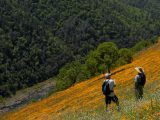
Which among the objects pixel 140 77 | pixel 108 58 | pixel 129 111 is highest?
pixel 129 111

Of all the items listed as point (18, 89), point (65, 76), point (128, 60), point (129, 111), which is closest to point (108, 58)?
point (128, 60)

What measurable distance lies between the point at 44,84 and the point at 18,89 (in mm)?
11193

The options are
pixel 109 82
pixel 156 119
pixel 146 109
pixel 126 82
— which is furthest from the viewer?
pixel 126 82

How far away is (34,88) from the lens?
187625 mm

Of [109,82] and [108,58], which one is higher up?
[109,82]

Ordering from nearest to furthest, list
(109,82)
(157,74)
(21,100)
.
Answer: (109,82), (157,74), (21,100)

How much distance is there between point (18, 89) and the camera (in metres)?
190

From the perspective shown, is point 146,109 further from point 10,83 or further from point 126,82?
point 10,83

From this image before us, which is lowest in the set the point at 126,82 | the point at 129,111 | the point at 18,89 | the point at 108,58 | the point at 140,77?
the point at 18,89

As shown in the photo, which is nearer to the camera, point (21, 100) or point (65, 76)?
point (65, 76)

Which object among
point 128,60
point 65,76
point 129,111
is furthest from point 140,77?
point 65,76

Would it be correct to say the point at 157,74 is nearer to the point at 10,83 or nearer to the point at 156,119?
the point at 156,119

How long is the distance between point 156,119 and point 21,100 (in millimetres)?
153233

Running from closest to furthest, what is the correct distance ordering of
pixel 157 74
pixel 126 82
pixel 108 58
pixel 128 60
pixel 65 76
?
pixel 157 74
pixel 126 82
pixel 128 60
pixel 108 58
pixel 65 76
